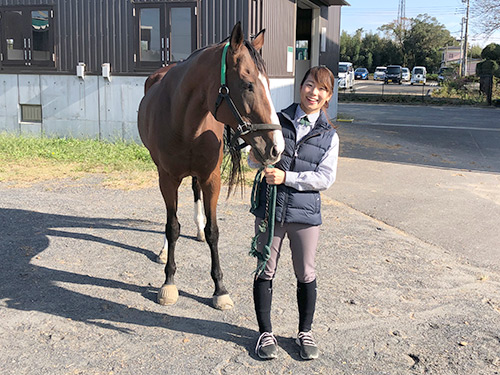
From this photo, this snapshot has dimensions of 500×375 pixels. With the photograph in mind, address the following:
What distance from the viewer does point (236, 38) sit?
300 centimetres

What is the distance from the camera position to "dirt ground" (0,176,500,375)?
3.12 meters

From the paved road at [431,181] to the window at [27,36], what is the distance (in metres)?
7.30

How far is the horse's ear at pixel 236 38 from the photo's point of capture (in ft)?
9.67

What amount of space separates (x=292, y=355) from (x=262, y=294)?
1.40 ft

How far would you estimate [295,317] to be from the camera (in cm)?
372

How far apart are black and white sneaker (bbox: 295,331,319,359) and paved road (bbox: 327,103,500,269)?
252cm

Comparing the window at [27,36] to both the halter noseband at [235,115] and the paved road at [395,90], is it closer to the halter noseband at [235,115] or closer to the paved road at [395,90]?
the halter noseband at [235,115]

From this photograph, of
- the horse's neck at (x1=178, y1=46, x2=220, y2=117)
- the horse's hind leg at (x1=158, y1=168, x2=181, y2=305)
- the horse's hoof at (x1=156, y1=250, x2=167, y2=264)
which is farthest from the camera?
the horse's hoof at (x1=156, y1=250, x2=167, y2=264)

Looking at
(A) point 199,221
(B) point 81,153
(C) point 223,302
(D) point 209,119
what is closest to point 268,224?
(C) point 223,302

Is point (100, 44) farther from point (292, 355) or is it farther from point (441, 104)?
point (441, 104)

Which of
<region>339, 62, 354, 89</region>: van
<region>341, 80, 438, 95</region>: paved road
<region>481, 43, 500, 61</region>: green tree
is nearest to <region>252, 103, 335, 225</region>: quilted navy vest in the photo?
<region>341, 80, 438, 95</region>: paved road

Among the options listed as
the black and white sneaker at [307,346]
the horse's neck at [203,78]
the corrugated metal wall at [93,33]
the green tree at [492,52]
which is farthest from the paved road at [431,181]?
the green tree at [492,52]

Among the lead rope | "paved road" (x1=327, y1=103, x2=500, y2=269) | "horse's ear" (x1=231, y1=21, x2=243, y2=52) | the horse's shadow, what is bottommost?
the horse's shadow

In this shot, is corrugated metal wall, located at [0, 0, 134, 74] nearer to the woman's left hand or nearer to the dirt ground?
the dirt ground
